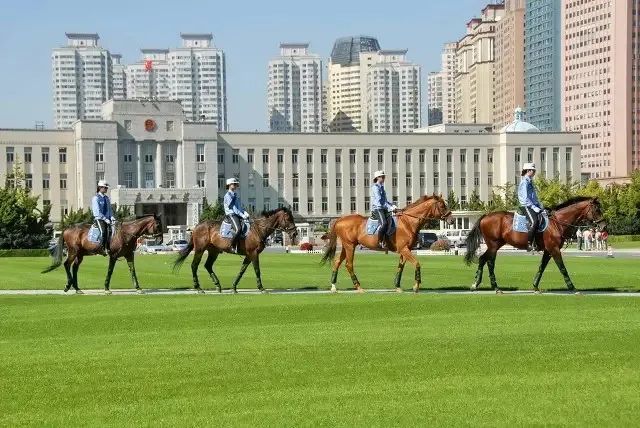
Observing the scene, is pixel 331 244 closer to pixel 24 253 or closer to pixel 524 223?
pixel 524 223

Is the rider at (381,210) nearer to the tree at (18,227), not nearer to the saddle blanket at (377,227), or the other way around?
the saddle blanket at (377,227)

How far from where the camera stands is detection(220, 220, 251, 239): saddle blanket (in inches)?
1033

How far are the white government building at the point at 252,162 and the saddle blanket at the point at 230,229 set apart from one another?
111085 millimetres

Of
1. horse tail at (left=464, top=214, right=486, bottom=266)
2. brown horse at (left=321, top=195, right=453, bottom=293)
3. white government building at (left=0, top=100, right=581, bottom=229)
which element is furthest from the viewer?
Answer: white government building at (left=0, top=100, right=581, bottom=229)

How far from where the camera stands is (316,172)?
15275 centimetres

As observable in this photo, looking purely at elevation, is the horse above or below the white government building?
→ below

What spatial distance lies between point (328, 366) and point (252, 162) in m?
138

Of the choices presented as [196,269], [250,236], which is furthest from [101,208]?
[250,236]

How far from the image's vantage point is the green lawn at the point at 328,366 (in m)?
9.77

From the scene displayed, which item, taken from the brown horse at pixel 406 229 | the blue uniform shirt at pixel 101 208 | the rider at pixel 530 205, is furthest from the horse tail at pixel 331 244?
the blue uniform shirt at pixel 101 208

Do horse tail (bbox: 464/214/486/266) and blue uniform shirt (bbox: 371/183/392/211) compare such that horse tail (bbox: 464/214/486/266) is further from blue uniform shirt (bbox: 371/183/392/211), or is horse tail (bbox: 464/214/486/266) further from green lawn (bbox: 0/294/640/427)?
green lawn (bbox: 0/294/640/427)

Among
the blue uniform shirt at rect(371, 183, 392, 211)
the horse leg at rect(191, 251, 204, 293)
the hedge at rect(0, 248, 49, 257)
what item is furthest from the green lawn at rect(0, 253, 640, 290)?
the hedge at rect(0, 248, 49, 257)

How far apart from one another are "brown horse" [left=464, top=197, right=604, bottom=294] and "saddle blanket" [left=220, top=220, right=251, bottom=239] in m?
5.95

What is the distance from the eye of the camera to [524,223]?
79.0 ft
